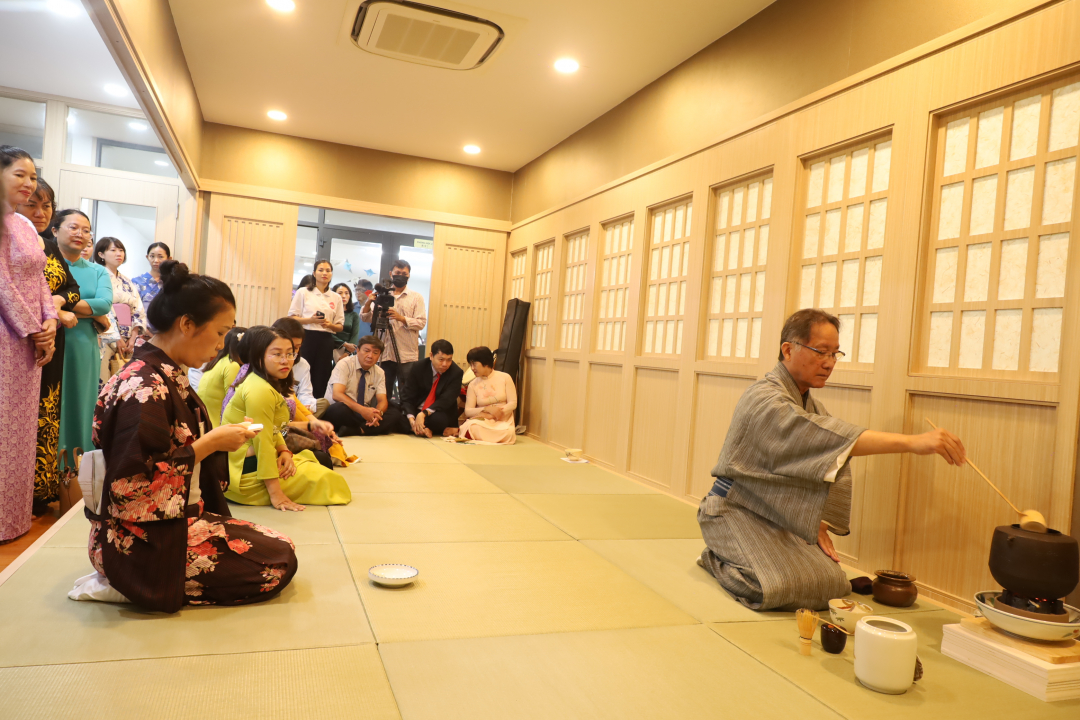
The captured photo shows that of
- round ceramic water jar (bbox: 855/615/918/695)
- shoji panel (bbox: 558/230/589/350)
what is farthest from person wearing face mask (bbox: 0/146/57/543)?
shoji panel (bbox: 558/230/589/350)

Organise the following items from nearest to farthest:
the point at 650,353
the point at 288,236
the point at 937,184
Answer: the point at 937,184 < the point at 650,353 < the point at 288,236

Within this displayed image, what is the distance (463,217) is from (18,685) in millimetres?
6184

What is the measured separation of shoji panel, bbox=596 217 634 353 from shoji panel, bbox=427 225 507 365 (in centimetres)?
221

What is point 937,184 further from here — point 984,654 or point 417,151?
point 417,151

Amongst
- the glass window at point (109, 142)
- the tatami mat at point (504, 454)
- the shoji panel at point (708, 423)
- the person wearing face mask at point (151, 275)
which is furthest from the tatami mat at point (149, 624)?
the glass window at point (109, 142)

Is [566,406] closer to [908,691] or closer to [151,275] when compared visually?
[151,275]

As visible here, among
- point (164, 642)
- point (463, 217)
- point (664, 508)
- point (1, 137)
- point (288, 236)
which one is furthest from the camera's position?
point (463, 217)

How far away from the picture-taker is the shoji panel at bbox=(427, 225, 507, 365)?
287 inches

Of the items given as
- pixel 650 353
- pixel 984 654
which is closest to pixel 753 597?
pixel 984 654

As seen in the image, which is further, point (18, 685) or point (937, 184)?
point (937, 184)

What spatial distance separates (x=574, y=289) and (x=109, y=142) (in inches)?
154

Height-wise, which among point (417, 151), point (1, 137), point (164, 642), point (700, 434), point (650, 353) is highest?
point (417, 151)

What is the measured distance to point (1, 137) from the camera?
16.8ft

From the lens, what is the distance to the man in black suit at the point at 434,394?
618cm
